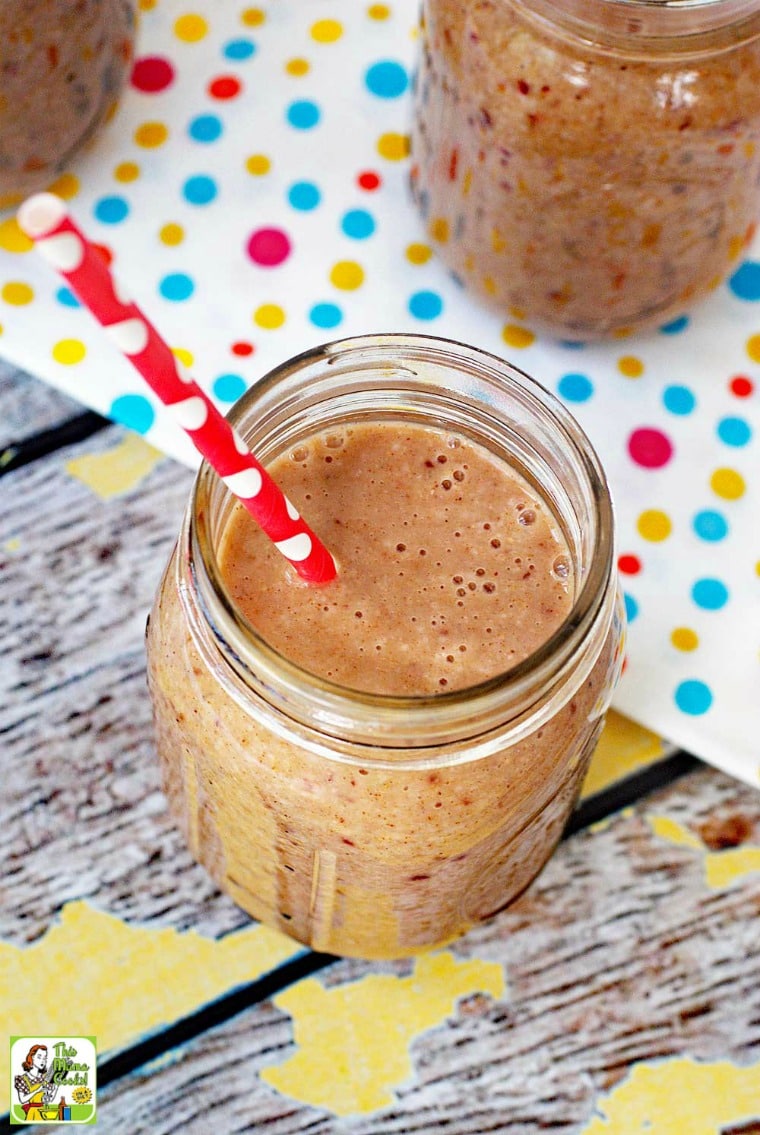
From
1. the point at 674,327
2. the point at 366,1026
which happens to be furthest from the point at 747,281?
the point at 366,1026

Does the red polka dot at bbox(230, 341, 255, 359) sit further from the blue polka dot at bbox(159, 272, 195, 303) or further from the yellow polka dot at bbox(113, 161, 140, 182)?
the yellow polka dot at bbox(113, 161, 140, 182)

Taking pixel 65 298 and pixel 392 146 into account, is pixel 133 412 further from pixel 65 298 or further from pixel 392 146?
pixel 392 146

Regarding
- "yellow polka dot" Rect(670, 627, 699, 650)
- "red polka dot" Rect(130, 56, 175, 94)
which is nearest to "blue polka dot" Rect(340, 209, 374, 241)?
"red polka dot" Rect(130, 56, 175, 94)

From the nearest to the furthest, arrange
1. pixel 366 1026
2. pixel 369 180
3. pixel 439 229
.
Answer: pixel 366 1026 < pixel 439 229 < pixel 369 180

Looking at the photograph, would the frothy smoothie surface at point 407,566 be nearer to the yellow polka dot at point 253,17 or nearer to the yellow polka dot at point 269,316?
the yellow polka dot at point 269,316

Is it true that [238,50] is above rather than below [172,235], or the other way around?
above

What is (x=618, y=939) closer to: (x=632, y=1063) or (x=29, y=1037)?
(x=632, y=1063)
